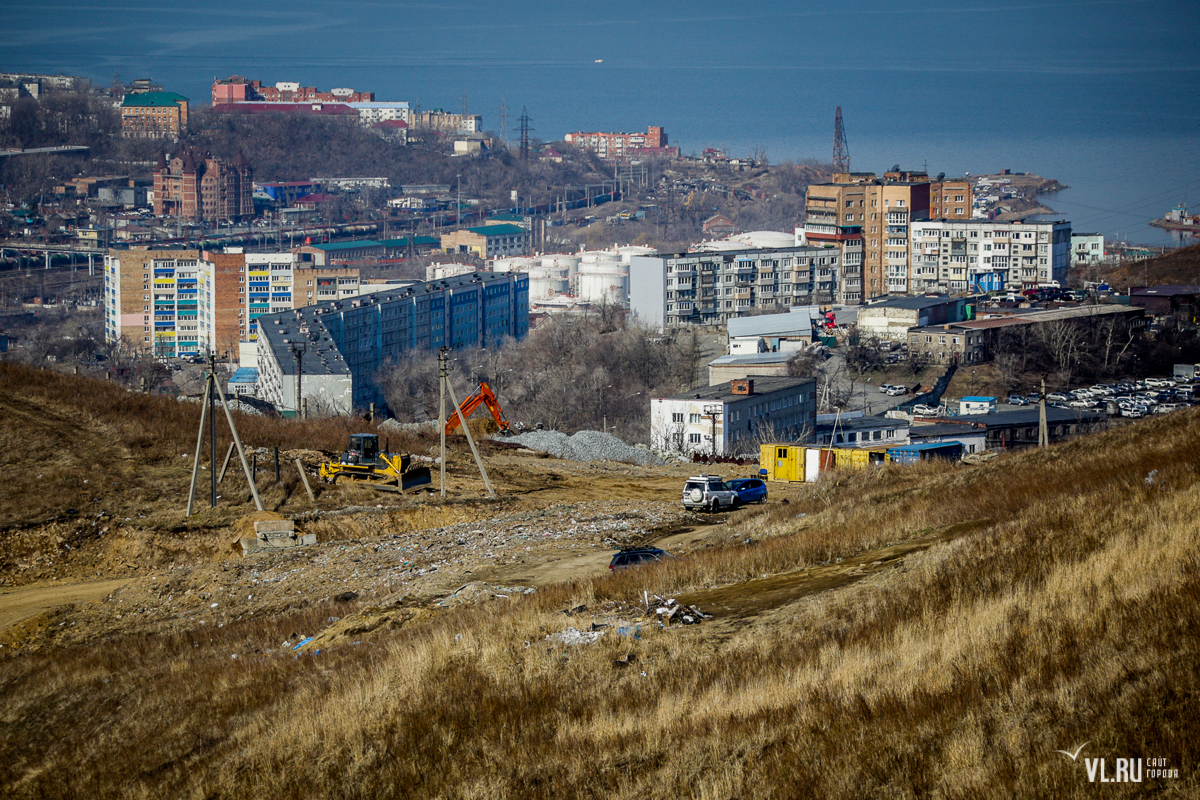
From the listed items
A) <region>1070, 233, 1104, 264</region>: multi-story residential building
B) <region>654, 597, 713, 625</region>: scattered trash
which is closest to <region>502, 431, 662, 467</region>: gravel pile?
<region>654, 597, 713, 625</region>: scattered trash

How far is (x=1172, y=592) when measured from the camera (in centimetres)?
551

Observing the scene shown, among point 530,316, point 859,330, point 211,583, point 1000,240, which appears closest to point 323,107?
point 530,316

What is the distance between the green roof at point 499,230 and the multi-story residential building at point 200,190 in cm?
2963

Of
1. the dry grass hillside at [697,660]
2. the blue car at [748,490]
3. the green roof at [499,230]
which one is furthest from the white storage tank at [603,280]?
the dry grass hillside at [697,660]

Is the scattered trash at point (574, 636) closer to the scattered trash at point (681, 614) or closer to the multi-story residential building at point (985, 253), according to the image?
the scattered trash at point (681, 614)

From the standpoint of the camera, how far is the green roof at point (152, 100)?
16338cm

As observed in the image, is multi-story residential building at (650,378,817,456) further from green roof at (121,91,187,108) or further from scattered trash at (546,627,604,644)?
green roof at (121,91,187,108)

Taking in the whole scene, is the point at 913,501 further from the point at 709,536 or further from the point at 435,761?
the point at 435,761

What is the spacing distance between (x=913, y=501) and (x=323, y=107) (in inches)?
7739

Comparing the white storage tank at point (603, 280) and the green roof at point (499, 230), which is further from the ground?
the green roof at point (499, 230)

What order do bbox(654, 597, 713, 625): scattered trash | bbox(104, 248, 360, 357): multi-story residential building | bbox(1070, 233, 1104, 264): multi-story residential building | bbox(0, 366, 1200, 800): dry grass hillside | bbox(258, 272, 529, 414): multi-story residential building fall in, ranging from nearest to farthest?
1. bbox(0, 366, 1200, 800): dry grass hillside
2. bbox(654, 597, 713, 625): scattered trash
3. bbox(258, 272, 529, 414): multi-story residential building
4. bbox(104, 248, 360, 357): multi-story residential building
5. bbox(1070, 233, 1104, 264): multi-story residential building

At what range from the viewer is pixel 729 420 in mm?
32844

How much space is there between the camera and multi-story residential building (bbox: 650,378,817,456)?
107 feet

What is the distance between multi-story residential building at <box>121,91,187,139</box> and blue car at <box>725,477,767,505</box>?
157 m
